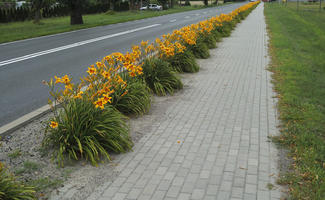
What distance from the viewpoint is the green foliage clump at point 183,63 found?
31.9ft

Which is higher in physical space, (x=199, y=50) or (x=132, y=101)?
(x=199, y=50)

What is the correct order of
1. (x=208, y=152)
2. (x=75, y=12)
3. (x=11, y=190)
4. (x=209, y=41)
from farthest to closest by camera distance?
(x=75, y=12) < (x=209, y=41) < (x=208, y=152) < (x=11, y=190)

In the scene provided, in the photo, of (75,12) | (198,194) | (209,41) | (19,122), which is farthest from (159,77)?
(75,12)

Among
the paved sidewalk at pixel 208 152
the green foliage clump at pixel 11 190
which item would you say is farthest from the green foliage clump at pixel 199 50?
the green foliage clump at pixel 11 190

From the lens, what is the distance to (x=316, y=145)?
16.2ft

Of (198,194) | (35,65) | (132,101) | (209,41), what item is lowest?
(198,194)

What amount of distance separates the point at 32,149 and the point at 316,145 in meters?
3.83

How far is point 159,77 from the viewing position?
7957mm

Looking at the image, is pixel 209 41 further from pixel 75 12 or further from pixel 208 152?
pixel 75 12

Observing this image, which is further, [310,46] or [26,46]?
[310,46]

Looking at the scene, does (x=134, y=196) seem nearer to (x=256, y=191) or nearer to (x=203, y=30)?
(x=256, y=191)

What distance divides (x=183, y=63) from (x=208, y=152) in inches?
214

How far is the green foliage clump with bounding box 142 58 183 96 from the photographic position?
7.77 m

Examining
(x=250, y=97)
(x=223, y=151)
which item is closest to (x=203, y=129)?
(x=223, y=151)
